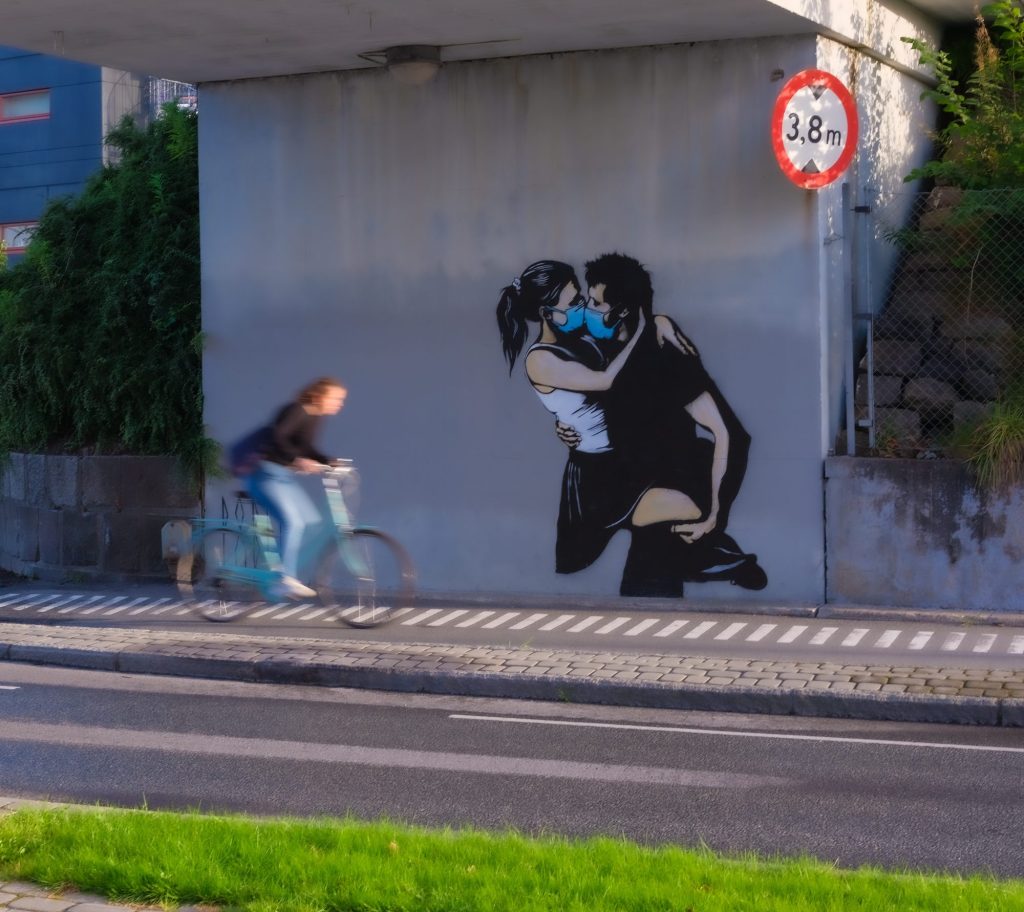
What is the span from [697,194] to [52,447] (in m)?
7.72

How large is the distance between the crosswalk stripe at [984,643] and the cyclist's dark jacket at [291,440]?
4.96 m

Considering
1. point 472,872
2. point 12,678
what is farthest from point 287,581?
point 472,872

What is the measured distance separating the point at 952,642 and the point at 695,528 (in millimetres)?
2648

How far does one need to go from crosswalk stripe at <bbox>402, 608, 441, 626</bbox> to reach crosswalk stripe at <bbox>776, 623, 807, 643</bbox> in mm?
3071

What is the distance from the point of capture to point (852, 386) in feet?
41.7

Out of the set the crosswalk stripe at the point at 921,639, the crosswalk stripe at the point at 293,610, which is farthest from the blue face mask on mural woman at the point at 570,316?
the crosswalk stripe at the point at 921,639

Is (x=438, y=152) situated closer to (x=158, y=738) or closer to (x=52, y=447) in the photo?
(x=52, y=447)

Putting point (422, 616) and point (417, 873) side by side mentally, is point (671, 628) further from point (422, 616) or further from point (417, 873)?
point (417, 873)

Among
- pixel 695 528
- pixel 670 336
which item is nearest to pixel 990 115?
pixel 670 336

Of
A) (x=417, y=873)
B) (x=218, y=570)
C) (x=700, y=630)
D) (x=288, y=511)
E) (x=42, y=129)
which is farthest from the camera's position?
(x=42, y=129)

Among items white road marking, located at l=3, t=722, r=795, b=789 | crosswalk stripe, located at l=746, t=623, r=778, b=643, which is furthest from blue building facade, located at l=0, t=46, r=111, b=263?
white road marking, located at l=3, t=722, r=795, b=789

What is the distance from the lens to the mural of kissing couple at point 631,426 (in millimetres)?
12422

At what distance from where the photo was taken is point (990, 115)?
42.6ft

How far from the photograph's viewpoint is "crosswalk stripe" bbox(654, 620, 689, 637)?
1113cm
